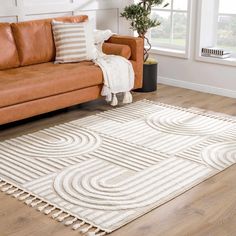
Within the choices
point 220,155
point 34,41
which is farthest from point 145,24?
point 220,155

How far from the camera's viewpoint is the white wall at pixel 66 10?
4.42m

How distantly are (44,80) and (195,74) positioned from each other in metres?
1.99

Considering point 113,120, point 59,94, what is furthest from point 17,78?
point 113,120

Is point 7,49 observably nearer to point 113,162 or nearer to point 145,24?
point 145,24

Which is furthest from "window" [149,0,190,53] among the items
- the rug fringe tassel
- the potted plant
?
the rug fringe tassel

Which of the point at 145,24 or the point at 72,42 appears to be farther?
the point at 145,24

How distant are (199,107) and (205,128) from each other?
0.65 meters

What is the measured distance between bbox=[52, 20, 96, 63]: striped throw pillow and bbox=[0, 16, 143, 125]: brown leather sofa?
89mm

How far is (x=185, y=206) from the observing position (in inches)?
98.7

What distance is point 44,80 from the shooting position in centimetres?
368

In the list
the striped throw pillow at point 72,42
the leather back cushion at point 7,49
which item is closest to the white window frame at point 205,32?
the striped throw pillow at point 72,42

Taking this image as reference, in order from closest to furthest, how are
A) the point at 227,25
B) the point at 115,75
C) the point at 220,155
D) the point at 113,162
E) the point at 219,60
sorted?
the point at 113,162
the point at 220,155
the point at 115,75
the point at 219,60
the point at 227,25

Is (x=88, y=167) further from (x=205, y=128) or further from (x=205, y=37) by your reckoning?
(x=205, y=37)

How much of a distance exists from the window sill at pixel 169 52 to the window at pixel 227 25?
1.42ft
